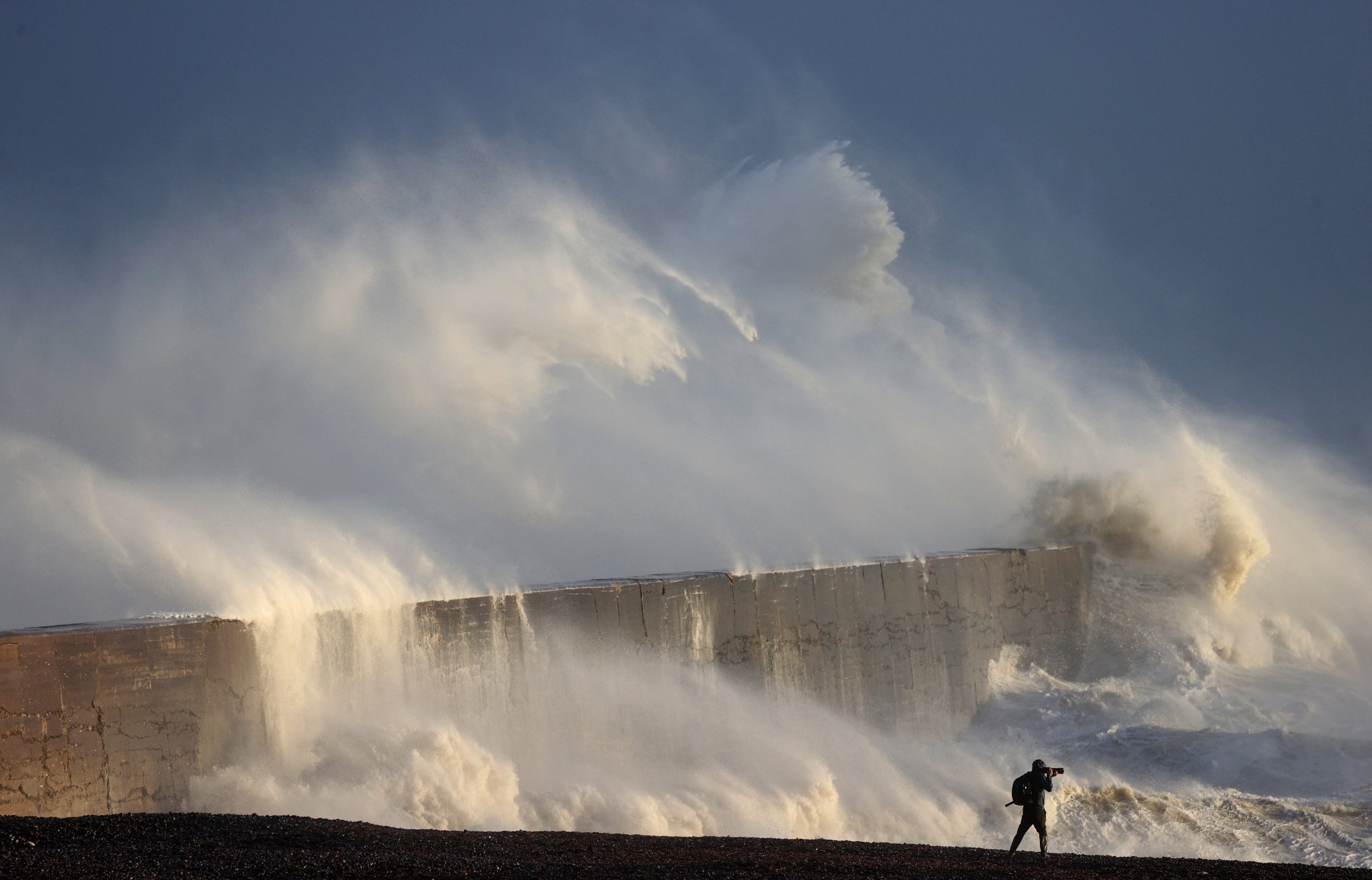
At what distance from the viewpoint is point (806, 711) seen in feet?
41.0

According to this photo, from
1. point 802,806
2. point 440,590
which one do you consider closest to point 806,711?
point 802,806

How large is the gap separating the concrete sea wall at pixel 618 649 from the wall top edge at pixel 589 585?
0.04 meters

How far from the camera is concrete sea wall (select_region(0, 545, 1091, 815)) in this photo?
7.66 metres

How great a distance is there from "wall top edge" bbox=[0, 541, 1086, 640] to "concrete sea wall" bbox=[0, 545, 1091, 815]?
0.13 feet

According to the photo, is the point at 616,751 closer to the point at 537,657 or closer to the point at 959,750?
the point at 537,657

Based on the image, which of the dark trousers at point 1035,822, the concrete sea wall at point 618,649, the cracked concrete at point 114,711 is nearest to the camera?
the cracked concrete at point 114,711

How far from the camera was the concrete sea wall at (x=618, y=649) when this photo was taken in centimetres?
766

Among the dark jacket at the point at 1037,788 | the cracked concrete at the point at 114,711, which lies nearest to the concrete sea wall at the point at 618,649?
the cracked concrete at the point at 114,711

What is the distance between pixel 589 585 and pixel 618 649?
31.0 inches

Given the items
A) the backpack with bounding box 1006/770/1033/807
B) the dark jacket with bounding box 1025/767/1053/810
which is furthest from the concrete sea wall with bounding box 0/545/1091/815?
the dark jacket with bounding box 1025/767/1053/810

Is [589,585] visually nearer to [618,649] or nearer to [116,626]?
[618,649]

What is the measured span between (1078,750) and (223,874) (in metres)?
9.96

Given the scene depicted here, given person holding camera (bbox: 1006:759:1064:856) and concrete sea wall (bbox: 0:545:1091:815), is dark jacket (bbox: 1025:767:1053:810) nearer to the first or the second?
person holding camera (bbox: 1006:759:1064:856)

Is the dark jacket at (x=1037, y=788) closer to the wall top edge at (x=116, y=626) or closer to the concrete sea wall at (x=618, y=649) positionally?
the concrete sea wall at (x=618, y=649)
